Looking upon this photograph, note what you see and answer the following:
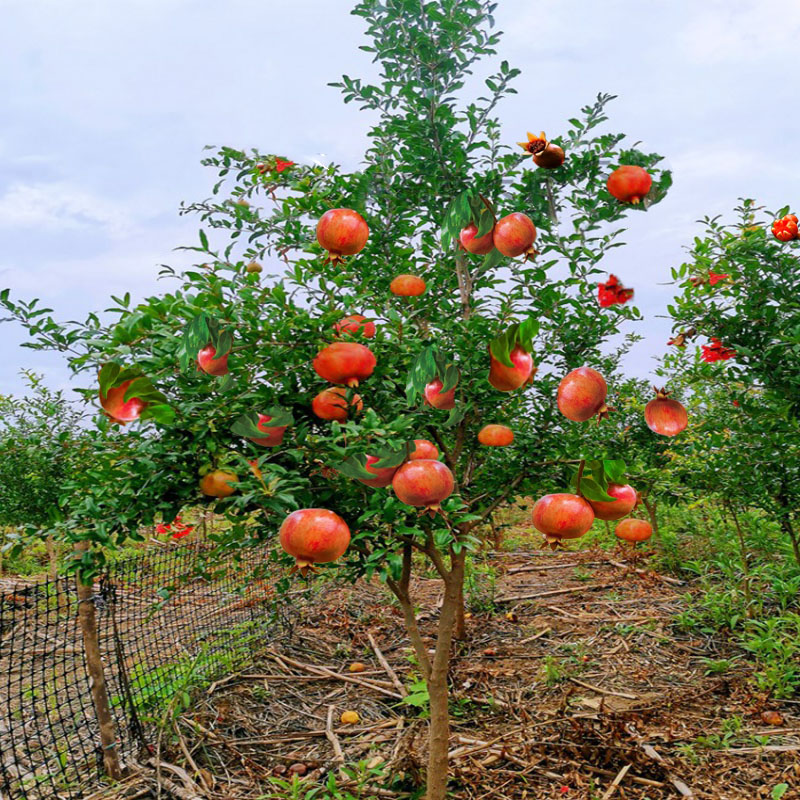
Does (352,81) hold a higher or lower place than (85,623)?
higher

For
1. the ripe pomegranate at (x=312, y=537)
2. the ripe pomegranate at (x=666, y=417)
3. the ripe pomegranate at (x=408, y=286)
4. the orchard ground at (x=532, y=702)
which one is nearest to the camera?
the ripe pomegranate at (x=312, y=537)


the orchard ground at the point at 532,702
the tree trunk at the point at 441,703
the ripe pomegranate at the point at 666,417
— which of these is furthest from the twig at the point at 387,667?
the ripe pomegranate at the point at 666,417

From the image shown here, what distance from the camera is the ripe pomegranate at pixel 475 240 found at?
2.31 m

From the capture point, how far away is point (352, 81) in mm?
2961

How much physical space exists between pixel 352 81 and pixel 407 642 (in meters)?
4.00

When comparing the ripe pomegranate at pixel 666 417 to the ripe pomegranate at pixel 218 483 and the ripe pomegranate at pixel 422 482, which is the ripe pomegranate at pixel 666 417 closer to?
the ripe pomegranate at pixel 422 482

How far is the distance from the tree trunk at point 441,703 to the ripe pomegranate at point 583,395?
3.14 feet

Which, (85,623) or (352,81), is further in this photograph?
(85,623)

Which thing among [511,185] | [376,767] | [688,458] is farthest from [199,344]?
[688,458]

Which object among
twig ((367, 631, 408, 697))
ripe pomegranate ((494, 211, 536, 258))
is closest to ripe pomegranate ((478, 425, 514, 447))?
ripe pomegranate ((494, 211, 536, 258))

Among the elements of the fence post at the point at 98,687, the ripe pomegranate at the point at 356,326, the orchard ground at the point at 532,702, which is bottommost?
the orchard ground at the point at 532,702

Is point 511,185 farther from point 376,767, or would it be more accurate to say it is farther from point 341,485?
point 376,767

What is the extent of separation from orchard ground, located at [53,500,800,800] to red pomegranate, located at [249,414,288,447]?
1.78 meters

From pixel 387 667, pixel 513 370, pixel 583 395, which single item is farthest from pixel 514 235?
pixel 387 667
